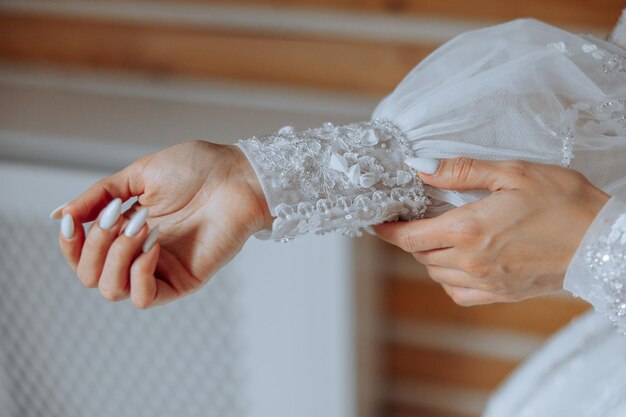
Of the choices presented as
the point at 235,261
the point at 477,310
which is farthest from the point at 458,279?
the point at 477,310

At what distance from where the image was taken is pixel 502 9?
4.74 feet

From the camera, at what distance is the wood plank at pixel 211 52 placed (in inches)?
60.9

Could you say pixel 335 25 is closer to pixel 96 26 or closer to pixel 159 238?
pixel 96 26

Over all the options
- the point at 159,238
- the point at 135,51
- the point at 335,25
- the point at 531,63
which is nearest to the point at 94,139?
the point at 135,51

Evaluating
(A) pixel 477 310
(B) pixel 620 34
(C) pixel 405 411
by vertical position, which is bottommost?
(C) pixel 405 411

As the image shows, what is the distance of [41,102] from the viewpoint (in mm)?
1730

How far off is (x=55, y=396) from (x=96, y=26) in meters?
0.75

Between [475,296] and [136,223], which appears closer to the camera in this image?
[136,223]

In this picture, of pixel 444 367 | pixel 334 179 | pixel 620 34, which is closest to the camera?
pixel 334 179

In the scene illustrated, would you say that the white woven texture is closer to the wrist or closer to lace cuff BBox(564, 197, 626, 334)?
the wrist


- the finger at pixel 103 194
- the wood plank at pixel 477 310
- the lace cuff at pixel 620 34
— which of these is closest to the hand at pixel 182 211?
the finger at pixel 103 194

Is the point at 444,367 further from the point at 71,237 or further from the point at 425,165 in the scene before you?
the point at 71,237

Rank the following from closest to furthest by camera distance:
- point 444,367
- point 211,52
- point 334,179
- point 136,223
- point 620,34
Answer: point 136,223 → point 334,179 → point 620,34 → point 211,52 → point 444,367

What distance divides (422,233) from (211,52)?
90 cm
